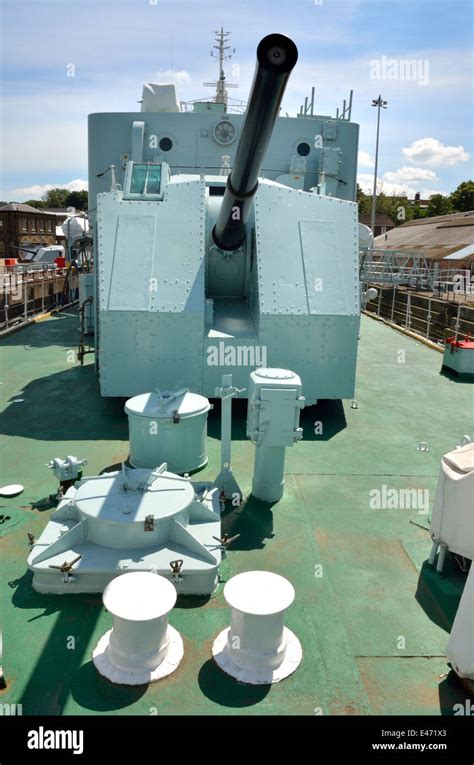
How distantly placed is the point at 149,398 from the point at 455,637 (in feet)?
10.9

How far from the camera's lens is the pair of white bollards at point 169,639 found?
2799 millimetres

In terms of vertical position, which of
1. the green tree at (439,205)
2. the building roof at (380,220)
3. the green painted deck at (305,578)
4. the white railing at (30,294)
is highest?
the green tree at (439,205)

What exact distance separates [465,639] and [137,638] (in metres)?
1.56

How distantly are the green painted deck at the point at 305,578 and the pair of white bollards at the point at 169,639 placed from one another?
6cm

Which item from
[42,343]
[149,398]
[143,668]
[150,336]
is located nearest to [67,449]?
[149,398]

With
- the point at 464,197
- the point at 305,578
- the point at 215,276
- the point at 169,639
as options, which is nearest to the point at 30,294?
the point at 215,276

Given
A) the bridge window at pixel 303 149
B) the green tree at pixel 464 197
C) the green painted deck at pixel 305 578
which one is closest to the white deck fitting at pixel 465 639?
the green painted deck at pixel 305 578

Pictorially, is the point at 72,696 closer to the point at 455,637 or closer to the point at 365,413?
the point at 455,637

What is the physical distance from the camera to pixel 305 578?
12.0ft

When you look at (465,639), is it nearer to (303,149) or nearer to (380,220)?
(303,149)

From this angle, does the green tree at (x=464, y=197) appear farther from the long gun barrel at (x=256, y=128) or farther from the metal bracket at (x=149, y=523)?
the metal bracket at (x=149, y=523)

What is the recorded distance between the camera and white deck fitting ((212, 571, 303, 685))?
2.84 m
